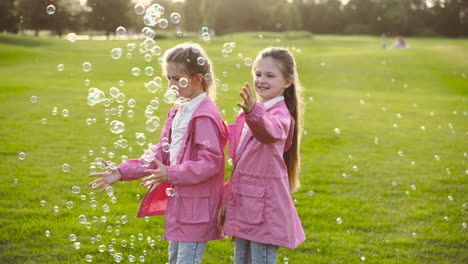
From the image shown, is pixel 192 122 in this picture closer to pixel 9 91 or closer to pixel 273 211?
pixel 273 211

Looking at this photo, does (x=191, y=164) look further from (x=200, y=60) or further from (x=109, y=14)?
(x=109, y=14)

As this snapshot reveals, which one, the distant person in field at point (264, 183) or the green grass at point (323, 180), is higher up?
the distant person in field at point (264, 183)

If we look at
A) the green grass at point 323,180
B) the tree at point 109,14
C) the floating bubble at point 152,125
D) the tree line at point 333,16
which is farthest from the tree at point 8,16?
the floating bubble at point 152,125

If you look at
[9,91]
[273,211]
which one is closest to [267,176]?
[273,211]

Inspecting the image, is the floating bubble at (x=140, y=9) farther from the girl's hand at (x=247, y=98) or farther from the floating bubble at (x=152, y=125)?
the girl's hand at (x=247, y=98)

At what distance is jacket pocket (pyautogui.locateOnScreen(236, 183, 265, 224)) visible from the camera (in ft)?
10.3

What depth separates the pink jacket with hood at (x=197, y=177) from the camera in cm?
307

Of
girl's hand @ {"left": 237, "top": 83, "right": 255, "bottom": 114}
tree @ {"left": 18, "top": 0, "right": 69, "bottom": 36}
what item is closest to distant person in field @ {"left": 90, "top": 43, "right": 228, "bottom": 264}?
girl's hand @ {"left": 237, "top": 83, "right": 255, "bottom": 114}

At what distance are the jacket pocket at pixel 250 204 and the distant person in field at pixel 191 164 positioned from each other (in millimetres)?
181

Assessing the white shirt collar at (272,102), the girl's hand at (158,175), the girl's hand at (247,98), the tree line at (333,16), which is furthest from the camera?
the tree line at (333,16)

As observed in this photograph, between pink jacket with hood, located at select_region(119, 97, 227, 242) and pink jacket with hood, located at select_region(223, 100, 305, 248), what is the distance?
13cm

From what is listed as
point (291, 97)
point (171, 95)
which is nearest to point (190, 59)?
point (171, 95)

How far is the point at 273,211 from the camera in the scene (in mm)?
3145

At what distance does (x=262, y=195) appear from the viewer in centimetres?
315
